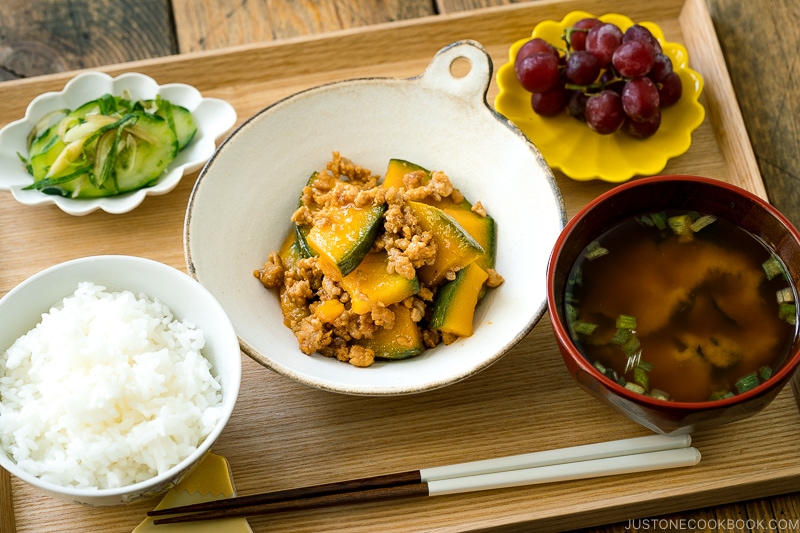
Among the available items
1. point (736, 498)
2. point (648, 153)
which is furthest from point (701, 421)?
point (648, 153)

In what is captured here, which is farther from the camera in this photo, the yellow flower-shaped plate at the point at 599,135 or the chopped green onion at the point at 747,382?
the yellow flower-shaped plate at the point at 599,135

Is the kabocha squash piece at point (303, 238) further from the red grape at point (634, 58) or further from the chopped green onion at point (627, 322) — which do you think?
the red grape at point (634, 58)

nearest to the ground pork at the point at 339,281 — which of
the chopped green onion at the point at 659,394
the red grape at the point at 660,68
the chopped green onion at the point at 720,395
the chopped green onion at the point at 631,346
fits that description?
the chopped green onion at the point at 631,346

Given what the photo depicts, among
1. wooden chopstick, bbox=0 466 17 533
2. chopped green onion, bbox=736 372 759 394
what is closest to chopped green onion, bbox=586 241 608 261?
chopped green onion, bbox=736 372 759 394

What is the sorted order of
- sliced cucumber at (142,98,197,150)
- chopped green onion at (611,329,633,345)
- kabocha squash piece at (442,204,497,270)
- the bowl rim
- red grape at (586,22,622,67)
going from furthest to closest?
sliced cucumber at (142,98,197,150) < red grape at (586,22,622,67) < kabocha squash piece at (442,204,497,270) < chopped green onion at (611,329,633,345) < the bowl rim

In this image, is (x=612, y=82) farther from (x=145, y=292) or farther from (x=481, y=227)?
(x=145, y=292)

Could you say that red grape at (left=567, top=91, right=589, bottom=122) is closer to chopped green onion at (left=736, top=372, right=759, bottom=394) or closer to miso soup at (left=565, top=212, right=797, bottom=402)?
miso soup at (left=565, top=212, right=797, bottom=402)

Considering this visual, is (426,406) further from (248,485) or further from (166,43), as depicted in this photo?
(166,43)
